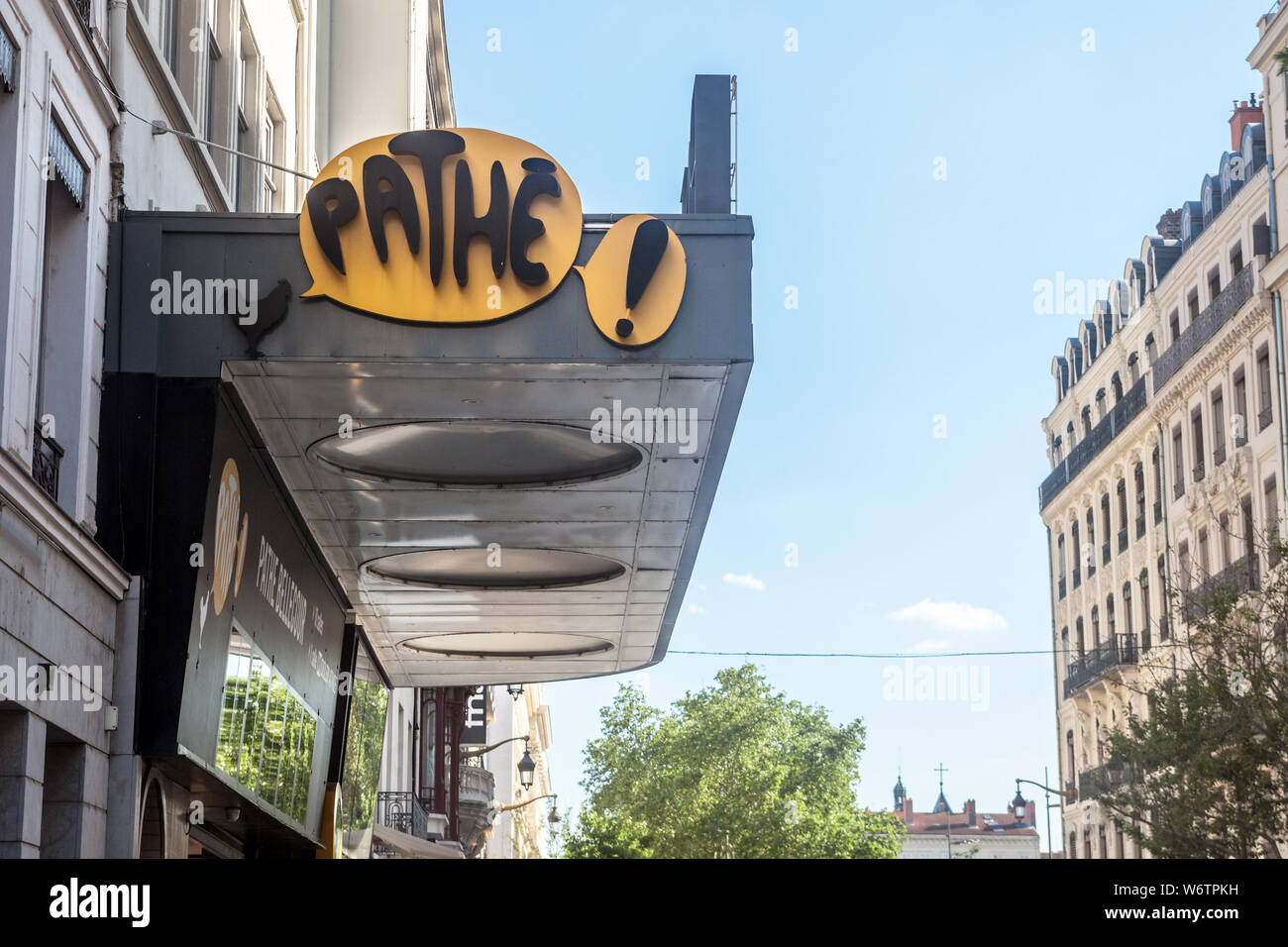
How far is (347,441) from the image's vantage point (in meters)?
14.6

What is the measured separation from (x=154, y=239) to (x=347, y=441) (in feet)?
12.0

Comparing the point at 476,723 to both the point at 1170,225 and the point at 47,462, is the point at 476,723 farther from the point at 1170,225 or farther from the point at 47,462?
the point at 47,462

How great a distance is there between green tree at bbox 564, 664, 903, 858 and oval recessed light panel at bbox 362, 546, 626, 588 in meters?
42.1

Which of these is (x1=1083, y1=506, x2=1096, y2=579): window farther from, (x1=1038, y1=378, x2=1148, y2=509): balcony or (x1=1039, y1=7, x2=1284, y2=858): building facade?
(x1=1038, y1=378, x2=1148, y2=509): balcony

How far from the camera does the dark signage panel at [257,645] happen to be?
467 inches

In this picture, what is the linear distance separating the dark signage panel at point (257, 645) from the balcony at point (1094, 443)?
136 ft

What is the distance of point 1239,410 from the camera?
45062 millimetres

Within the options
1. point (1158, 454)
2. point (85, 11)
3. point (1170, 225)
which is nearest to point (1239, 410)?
point (1158, 454)

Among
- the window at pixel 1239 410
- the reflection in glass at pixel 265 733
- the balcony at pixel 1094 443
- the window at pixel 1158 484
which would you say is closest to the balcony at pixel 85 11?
the reflection in glass at pixel 265 733

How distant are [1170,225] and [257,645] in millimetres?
47678

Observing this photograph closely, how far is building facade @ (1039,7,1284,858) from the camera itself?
141 feet

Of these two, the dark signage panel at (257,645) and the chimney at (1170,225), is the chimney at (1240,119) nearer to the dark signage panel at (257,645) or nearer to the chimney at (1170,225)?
the chimney at (1170,225)

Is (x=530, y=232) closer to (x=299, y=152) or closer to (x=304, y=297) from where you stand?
(x=304, y=297)
